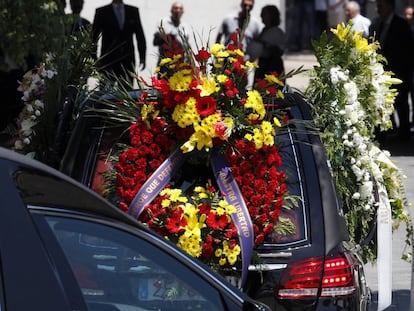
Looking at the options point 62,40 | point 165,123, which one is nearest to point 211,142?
point 165,123

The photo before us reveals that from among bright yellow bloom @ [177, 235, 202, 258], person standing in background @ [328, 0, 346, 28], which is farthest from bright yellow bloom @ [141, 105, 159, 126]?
person standing in background @ [328, 0, 346, 28]

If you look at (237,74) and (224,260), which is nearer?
(224,260)

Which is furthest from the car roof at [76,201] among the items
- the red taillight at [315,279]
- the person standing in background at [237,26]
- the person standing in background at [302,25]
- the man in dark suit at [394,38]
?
the person standing in background at [302,25]

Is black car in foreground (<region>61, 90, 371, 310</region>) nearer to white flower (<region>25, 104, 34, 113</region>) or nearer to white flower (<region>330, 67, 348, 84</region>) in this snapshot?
white flower (<region>330, 67, 348, 84</region>)

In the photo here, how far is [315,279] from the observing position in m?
5.58

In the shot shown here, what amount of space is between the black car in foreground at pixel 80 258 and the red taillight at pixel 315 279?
133cm

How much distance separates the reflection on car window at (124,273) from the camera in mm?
3744

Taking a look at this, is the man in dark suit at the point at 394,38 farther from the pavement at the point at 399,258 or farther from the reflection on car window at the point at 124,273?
the reflection on car window at the point at 124,273

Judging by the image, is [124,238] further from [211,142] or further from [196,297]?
[211,142]

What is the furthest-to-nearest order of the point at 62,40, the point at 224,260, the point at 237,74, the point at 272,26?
the point at 272,26
the point at 62,40
the point at 237,74
the point at 224,260

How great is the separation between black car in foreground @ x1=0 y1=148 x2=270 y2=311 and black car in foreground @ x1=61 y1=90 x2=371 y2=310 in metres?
1.35

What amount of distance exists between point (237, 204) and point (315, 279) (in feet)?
1.75

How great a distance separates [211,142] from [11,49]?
7641 millimetres

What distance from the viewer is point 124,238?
3.86m
